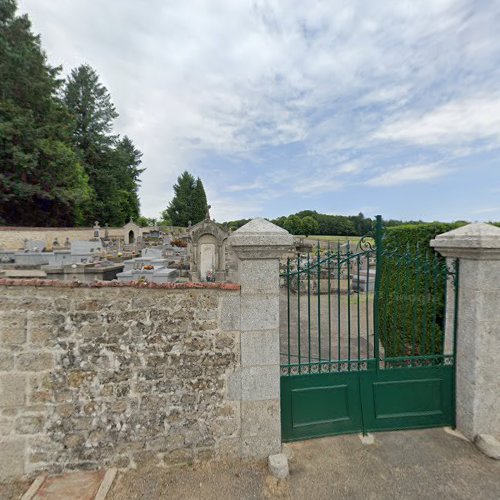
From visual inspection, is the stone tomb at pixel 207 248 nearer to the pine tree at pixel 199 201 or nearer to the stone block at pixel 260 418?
the stone block at pixel 260 418

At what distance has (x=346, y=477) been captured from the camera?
2902 millimetres

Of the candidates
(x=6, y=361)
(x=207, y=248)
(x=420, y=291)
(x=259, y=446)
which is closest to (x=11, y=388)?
(x=6, y=361)

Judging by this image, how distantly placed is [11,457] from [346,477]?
3514 mm

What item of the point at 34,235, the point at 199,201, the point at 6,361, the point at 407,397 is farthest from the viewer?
the point at 199,201

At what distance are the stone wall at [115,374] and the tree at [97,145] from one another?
34.5 meters

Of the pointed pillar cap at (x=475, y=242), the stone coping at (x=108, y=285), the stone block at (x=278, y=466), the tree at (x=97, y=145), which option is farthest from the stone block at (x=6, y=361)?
the tree at (x=97, y=145)

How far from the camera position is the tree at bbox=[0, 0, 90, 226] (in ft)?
71.3

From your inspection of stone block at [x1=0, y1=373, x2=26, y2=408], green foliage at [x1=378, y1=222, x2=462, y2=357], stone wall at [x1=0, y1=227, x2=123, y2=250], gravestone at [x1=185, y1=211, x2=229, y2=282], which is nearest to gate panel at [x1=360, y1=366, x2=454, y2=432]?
green foliage at [x1=378, y1=222, x2=462, y2=357]

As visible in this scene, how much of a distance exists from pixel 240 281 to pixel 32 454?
9.21 ft

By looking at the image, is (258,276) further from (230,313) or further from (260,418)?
(260,418)

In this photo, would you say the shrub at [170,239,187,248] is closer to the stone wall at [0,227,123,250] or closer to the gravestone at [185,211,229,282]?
the stone wall at [0,227,123,250]

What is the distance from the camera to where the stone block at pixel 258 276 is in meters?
3.06

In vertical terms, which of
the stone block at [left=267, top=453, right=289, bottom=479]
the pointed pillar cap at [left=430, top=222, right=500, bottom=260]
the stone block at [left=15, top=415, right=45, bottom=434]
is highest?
the pointed pillar cap at [left=430, top=222, right=500, bottom=260]

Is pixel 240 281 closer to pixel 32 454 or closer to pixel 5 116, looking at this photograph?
pixel 32 454
